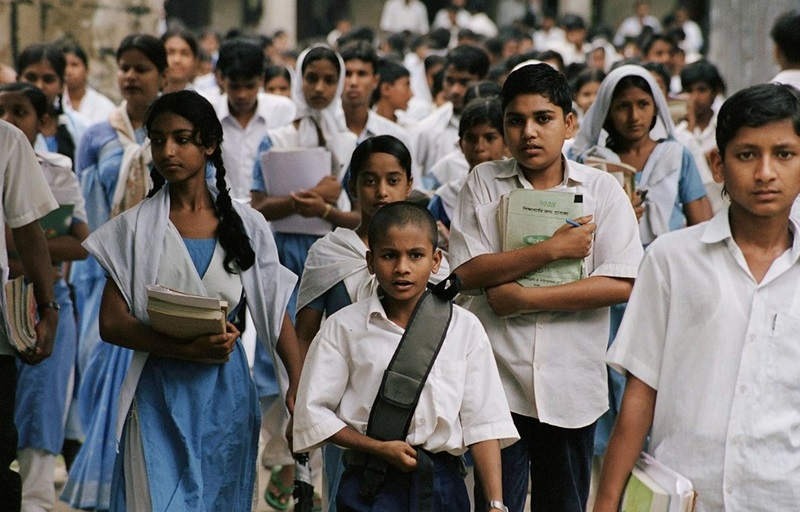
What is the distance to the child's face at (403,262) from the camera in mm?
4172

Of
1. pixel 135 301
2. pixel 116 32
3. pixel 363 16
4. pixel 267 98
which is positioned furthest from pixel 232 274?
pixel 363 16

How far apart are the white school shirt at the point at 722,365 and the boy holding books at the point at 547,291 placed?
95 centimetres

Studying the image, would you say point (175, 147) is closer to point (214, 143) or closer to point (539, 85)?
point (214, 143)

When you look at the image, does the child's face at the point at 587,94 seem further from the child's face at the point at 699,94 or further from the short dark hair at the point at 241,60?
the short dark hair at the point at 241,60

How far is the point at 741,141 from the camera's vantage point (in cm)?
337

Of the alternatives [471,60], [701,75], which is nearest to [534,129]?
[471,60]

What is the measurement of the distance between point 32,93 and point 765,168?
387 centimetres

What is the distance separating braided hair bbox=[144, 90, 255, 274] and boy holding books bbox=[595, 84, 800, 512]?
5.31 feet

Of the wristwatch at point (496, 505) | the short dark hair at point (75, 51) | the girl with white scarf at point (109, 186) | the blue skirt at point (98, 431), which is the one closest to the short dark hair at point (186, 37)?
the short dark hair at point (75, 51)

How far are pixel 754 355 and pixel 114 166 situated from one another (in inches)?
159

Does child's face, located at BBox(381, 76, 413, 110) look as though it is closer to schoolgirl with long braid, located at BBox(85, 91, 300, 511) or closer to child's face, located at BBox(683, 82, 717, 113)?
child's face, located at BBox(683, 82, 717, 113)

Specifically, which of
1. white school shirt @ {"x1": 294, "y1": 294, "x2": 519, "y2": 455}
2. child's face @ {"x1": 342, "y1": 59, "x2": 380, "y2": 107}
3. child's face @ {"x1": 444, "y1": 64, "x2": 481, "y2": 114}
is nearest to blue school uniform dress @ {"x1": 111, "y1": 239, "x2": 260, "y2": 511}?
white school shirt @ {"x1": 294, "y1": 294, "x2": 519, "y2": 455}

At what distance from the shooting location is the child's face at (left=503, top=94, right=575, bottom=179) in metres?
4.52

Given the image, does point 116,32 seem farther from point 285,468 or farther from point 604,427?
point 604,427
